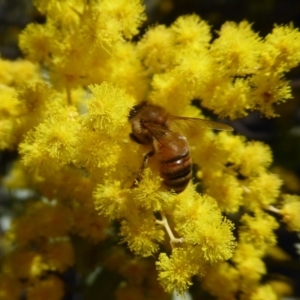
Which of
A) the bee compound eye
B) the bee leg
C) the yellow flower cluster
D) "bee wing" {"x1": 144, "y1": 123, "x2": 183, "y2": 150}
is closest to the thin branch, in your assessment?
the yellow flower cluster

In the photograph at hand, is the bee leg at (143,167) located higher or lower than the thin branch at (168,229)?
higher

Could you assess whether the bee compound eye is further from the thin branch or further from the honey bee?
the thin branch

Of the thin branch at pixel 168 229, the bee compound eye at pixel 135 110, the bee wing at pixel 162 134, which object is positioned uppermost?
the bee compound eye at pixel 135 110

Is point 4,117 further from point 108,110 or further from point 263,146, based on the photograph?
point 263,146

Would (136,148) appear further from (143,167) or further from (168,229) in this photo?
(168,229)

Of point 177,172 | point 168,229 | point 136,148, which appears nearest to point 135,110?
point 136,148

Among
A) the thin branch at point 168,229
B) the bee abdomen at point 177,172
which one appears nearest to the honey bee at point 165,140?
the bee abdomen at point 177,172

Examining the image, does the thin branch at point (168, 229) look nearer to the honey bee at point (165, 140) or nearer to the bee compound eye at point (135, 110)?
the honey bee at point (165, 140)
